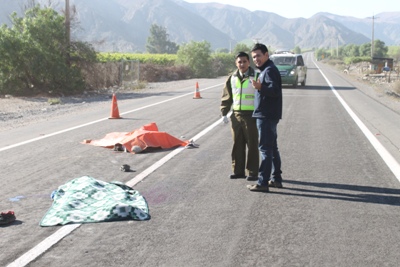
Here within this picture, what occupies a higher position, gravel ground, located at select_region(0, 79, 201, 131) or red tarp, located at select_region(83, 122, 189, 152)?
red tarp, located at select_region(83, 122, 189, 152)

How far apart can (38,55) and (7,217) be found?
22.0 m

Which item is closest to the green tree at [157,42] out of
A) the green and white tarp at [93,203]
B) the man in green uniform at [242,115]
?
the man in green uniform at [242,115]

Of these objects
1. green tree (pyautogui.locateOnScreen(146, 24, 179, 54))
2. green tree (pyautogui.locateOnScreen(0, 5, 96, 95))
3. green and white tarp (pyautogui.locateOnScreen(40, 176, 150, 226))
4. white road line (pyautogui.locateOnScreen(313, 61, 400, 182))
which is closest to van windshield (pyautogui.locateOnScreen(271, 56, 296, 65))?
green tree (pyautogui.locateOnScreen(0, 5, 96, 95))

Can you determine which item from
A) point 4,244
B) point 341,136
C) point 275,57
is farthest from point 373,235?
point 275,57

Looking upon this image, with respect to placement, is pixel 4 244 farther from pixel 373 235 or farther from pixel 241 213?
pixel 373 235

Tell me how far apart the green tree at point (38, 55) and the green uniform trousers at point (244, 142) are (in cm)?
2020

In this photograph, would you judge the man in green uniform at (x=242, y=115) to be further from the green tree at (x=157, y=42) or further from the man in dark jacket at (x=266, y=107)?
the green tree at (x=157, y=42)

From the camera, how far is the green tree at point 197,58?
172ft

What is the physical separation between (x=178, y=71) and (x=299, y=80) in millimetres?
20309

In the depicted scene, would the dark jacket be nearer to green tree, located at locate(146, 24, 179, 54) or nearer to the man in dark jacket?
the man in dark jacket

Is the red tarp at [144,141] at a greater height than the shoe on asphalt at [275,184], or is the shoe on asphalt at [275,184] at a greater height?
the red tarp at [144,141]

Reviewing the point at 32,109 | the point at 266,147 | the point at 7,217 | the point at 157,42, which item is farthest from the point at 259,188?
the point at 157,42

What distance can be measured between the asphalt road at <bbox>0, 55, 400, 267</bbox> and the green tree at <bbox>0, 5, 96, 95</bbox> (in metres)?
14.8

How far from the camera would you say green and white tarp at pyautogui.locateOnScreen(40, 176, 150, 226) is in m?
5.66
